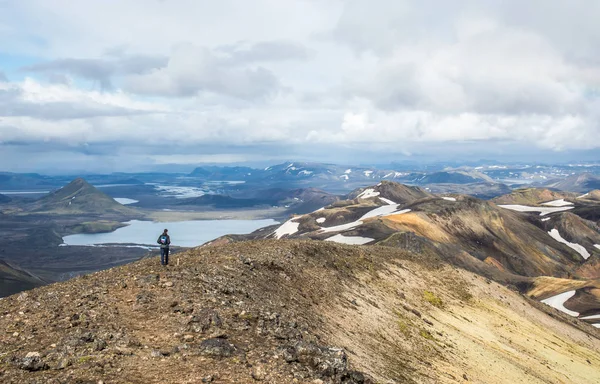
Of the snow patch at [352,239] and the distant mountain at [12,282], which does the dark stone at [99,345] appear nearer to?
the snow patch at [352,239]

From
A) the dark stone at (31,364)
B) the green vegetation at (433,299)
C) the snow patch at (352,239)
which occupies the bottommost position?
the snow patch at (352,239)

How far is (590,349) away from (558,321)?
5829 mm

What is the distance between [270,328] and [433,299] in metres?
28.3

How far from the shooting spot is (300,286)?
109 ft

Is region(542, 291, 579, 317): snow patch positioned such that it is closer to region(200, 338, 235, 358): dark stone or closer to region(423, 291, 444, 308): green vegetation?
region(423, 291, 444, 308): green vegetation

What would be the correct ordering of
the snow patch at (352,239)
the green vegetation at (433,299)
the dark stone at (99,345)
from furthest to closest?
the snow patch at (352,239) → the green vegetation at (433,299) → the dark stone at (99,345)

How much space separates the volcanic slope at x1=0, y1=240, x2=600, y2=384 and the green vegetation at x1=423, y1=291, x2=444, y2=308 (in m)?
0.21

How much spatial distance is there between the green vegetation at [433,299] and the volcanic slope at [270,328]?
0.69ft

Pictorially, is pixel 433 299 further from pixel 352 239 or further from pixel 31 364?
pixel 352 239

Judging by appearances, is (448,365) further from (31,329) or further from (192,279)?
(31,329)

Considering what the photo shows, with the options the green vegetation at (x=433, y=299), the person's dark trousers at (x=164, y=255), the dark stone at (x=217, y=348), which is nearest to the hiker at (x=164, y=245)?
the person's dark trousers at (x=164, y=255)

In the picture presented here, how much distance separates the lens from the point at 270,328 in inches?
882

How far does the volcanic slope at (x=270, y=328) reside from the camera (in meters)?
17.6

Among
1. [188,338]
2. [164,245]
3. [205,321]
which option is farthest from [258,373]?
[164,245]
